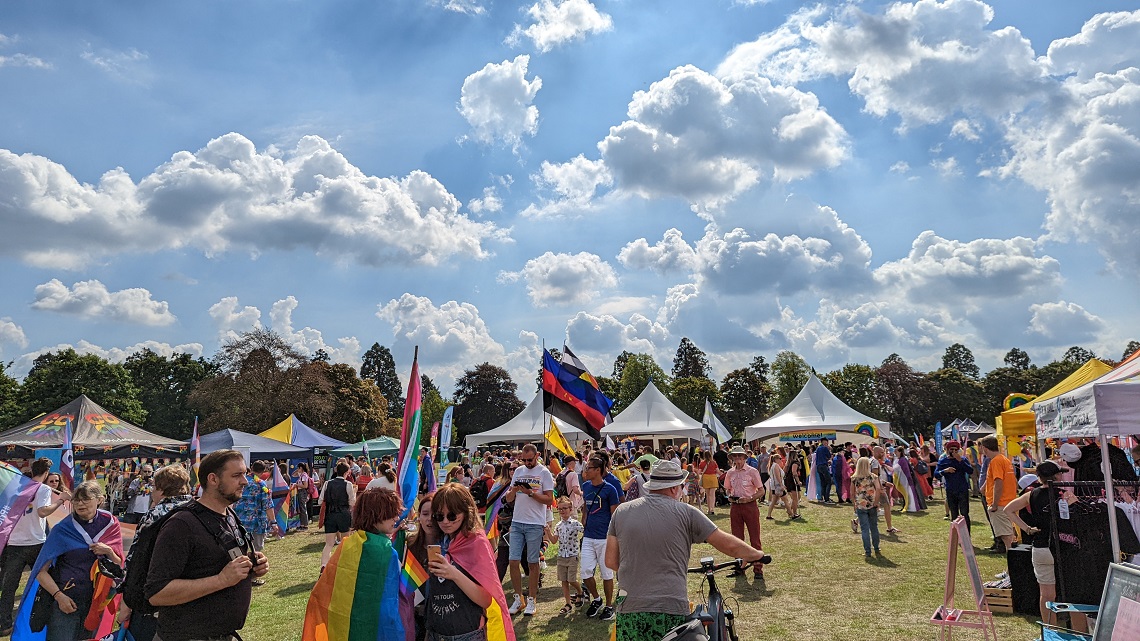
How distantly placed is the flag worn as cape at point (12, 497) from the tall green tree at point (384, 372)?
97314 millimetres

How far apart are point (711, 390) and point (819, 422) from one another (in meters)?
50.1

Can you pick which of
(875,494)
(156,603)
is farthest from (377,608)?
(875,494)

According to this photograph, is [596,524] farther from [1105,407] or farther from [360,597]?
[1105,407]

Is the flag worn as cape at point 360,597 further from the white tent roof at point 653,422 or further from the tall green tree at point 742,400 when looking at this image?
the tall green tree at point 742,400

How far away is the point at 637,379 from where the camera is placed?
277ft

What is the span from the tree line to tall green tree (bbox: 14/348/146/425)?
0.11 m

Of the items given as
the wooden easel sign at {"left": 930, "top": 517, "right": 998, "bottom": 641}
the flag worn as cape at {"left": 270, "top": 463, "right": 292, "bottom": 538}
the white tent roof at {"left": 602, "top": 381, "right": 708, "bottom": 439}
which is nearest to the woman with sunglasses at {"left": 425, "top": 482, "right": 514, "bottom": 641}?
the wooden easel sign at {"left": 930, "top": 517, "right": 998, "bottom": 641}

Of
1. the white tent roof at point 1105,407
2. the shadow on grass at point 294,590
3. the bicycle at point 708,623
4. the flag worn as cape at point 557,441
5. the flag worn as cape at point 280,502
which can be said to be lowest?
the shadow on grass at point 294,590

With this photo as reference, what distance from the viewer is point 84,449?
23.2 metres

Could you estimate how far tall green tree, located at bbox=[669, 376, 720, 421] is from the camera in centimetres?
7875

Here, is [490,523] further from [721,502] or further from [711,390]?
[711,390]

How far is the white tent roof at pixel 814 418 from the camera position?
1184 inches

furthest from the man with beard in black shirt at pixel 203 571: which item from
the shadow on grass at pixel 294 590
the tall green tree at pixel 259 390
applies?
the tall green tree at pixel 259 390

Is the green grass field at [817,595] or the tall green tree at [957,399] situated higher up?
the tall green tree at [957,399]
